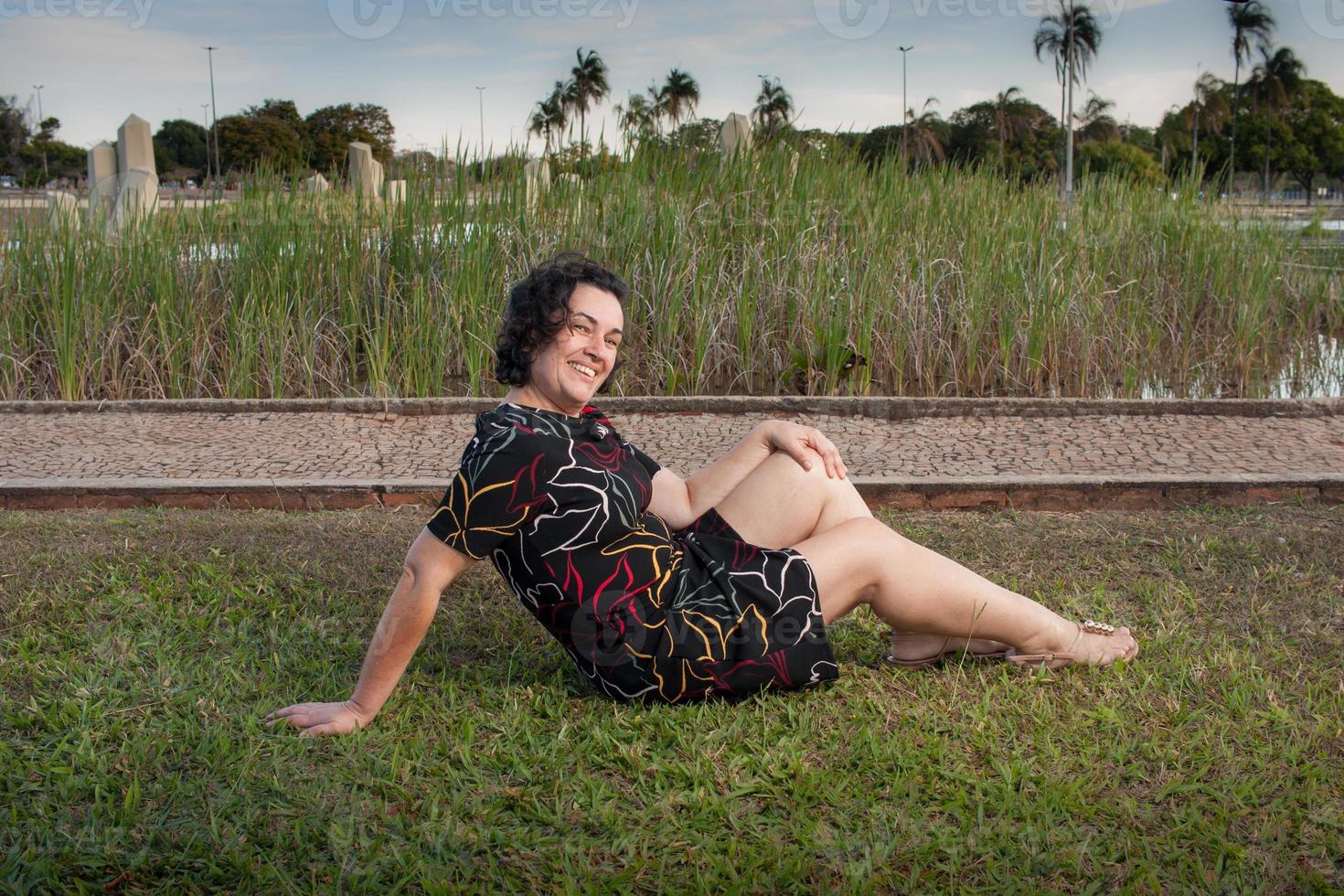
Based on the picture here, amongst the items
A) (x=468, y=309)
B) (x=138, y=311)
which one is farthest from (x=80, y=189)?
(x=468, y=309)

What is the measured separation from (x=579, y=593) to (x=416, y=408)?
13.1 feet

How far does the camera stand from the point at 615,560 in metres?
2.61

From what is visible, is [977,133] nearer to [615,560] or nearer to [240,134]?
[240,134]

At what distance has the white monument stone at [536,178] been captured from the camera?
24.0 ft

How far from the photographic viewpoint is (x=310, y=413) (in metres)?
6.43

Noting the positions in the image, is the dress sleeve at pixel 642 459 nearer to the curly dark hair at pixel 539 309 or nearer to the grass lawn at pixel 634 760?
the curly dark hair at pixel 539 309

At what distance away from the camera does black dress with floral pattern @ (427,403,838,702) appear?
97.0 inches

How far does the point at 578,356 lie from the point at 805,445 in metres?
0.67

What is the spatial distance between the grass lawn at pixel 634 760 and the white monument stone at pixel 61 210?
165 inches

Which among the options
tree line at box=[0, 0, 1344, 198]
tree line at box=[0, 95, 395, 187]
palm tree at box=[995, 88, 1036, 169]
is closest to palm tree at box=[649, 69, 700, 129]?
tree line at box=[0, 0, 1344, 198]

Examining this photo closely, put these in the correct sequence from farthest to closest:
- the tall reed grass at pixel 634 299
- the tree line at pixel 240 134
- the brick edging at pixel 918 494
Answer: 1. the tree line at pixel 240 134
2. the tall reed grass at pixel 634 299
3. the brick edging at pixel 918 494

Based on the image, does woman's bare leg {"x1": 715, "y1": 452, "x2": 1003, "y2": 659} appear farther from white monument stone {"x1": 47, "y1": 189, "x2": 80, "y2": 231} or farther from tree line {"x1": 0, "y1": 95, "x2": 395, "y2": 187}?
tree line {"x1": 0, "y1": 95, "x2": 395, "y2": 187}

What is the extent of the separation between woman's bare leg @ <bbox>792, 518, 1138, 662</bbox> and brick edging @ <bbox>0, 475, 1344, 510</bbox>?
6.80 feet

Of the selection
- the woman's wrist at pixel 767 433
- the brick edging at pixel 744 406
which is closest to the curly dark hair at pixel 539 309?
the woman's wrist at pixel 767 433
